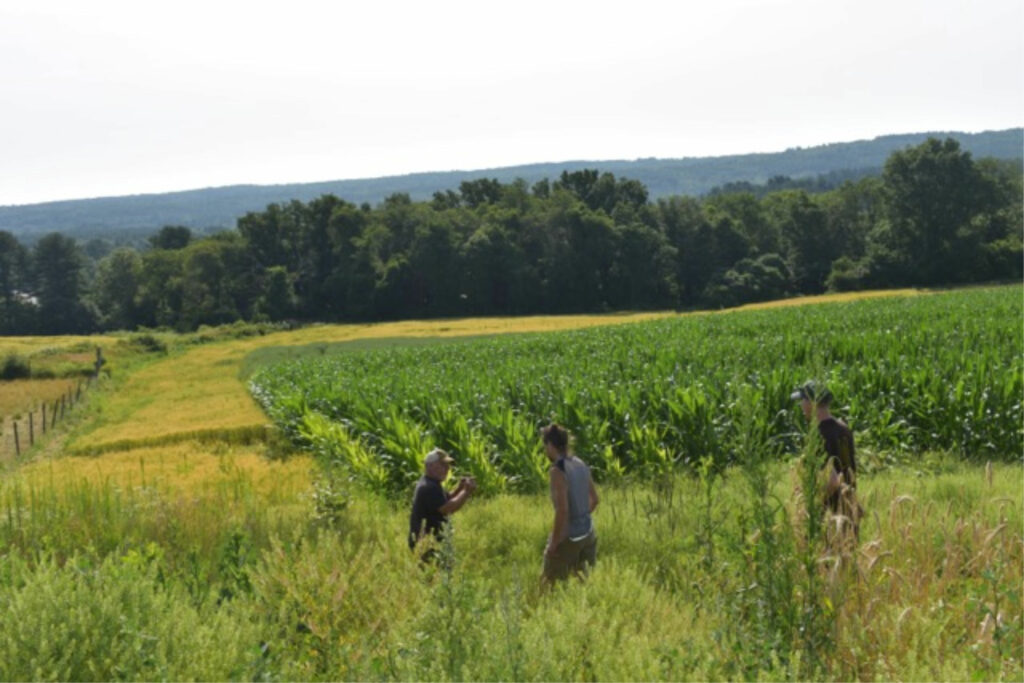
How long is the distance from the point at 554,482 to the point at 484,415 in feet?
29.8

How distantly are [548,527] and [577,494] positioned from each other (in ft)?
10.6

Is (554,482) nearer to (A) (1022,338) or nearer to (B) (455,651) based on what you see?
(B) (455,651)

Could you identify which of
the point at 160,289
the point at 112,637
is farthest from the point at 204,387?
the point at 160,289

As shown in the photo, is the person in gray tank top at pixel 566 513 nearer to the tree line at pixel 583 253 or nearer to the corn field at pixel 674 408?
the corn field at pixel 674 408

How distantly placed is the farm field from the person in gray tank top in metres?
0.41

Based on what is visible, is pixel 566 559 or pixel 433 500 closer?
pixel 566 559

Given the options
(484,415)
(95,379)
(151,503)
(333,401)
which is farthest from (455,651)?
(95,379)

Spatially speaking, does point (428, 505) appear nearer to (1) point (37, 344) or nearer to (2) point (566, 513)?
(2) point (566, 513)

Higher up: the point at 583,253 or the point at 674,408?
the point at 674,408

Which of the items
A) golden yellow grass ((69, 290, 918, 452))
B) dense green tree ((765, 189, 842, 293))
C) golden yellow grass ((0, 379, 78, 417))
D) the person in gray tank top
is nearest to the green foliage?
the person in gray tank top

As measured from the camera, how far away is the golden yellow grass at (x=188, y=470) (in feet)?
52.6

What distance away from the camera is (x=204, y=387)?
4372 centimetres

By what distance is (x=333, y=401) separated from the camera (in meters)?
22.3

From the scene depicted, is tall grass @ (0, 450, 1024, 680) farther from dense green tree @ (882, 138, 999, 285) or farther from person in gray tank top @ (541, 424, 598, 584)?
dense green tree @ (882, 138, 999, 285)
